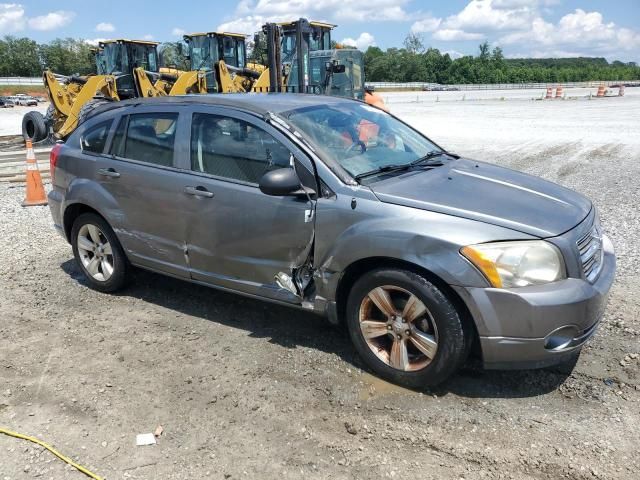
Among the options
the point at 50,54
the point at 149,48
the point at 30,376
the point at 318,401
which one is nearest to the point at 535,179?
the point at 318,401

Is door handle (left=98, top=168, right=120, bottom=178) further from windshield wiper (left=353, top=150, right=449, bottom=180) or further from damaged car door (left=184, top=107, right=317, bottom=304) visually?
windshield wiper (left=353, top=150, right=449, bottom=180)

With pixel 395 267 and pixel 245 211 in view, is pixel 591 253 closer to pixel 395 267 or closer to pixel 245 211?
pixel 395 267

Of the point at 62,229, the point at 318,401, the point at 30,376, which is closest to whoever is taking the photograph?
the point at 318,401

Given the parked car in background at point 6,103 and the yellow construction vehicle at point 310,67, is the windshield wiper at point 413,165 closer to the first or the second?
the yellow construction vehicle at point 310,67

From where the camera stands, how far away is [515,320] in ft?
9.86

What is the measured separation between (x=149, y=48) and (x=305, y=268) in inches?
712

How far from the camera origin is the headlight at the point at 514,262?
9.85ft

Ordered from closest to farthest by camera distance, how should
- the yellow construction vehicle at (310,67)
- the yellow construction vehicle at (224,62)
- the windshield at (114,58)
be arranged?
the yellow construction vehicle at (310,67)
the yellow construction vehicle at (224,62)
the windshield at (114,58)

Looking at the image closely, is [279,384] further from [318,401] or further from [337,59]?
[337,59]

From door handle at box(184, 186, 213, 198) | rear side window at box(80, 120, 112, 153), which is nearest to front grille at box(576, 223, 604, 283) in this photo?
door handle at box(184, 186, 213, 198)

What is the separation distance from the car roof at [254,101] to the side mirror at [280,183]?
67 centimetres

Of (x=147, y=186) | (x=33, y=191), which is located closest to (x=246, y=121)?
(x=147, y=186)

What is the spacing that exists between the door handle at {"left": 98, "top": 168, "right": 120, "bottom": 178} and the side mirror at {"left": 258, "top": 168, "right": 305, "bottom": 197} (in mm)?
1756

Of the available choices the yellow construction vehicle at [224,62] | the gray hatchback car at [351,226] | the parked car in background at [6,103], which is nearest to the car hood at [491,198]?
the gray hatchback car at [351,226]
